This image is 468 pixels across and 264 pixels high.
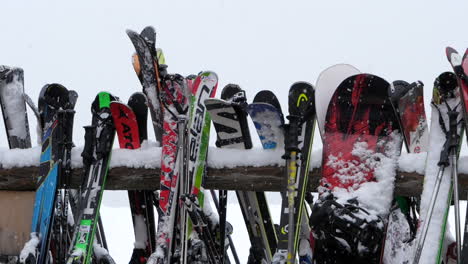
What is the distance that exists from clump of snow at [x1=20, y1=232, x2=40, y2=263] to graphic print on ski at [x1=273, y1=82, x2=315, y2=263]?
1.35 m

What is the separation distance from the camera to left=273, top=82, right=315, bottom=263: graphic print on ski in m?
3.51

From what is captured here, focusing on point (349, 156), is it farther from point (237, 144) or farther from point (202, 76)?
point (202, 76)

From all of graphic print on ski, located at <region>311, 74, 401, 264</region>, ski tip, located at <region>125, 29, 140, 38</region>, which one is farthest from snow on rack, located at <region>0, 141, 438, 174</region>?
ski tip, located at <region>125, 29, 140, 38</region>

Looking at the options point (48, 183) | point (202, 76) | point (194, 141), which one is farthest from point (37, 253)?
point (202, 76)

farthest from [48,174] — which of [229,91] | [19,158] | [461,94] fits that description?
[461,94]

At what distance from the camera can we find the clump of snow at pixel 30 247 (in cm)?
395

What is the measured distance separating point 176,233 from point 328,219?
96 centimetres

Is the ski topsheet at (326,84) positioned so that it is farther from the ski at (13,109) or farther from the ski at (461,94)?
the ski at (13,109)

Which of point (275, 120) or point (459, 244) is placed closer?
point (459, 244)

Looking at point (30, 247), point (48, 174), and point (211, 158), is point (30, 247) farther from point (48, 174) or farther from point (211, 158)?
point (211, 158)

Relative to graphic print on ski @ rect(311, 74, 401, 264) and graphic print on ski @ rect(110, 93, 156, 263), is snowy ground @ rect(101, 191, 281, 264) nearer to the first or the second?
graphic print on ski @ rect(110, 93, 156, 263)

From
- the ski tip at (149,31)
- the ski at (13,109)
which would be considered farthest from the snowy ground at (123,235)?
the ski tip at (149,31)

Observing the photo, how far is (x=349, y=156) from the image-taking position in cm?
346

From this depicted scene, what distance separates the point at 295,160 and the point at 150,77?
104 cm
